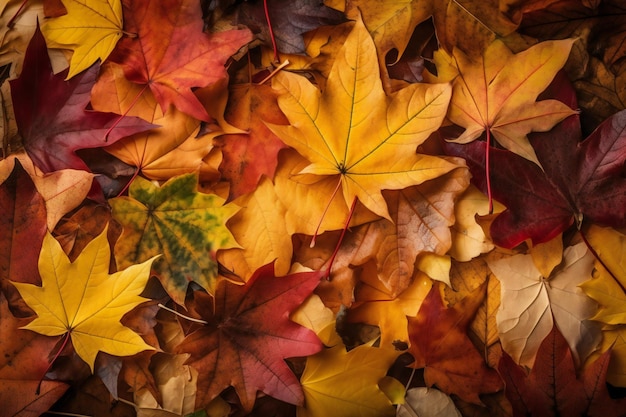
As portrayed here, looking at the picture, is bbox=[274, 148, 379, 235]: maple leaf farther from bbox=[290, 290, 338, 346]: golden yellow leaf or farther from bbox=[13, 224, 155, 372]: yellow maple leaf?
bbox=[13, 224, 155, 372]: yellow maple leaf

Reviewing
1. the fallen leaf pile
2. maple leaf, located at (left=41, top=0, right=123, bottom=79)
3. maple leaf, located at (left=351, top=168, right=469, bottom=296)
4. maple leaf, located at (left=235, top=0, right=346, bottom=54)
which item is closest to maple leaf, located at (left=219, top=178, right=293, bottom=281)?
the fallen leaf pile

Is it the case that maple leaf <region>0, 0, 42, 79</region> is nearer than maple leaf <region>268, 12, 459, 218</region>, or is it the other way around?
maple leaf <region>268, 12, 459, 218</region>

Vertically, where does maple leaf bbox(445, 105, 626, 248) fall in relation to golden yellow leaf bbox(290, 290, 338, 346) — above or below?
above

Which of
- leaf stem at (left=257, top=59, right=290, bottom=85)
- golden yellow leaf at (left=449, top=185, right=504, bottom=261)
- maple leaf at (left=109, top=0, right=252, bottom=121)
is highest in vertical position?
maple leaf at (left=109, top=0, right=252, bottom=121)

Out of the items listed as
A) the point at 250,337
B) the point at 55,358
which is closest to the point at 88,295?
the point at 55,358

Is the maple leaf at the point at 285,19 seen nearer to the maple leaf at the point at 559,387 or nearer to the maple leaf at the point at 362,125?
the maple leaf at the point at 362,125

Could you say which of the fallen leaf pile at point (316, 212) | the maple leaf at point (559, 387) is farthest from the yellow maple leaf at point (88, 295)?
the maple leaf at point (559, 387)

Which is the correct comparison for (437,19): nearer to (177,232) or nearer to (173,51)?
(173,51)

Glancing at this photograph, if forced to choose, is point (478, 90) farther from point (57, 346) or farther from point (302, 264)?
point (57, 346)
